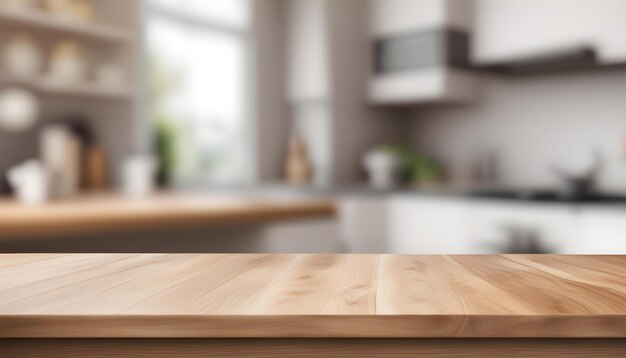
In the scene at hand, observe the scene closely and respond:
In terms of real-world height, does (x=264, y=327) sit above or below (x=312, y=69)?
below

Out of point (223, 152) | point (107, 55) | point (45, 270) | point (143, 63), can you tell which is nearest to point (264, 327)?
point (45, 270)

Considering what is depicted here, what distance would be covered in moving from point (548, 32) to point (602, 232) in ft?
3.84

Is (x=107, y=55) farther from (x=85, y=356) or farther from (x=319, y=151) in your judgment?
(x=85, y=356)

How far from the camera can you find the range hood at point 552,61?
116 inches

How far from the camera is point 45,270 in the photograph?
2.77ft

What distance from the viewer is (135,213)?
5.86 ft

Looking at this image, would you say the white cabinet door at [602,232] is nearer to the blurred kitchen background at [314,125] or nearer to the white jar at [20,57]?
the blurred kitchen background at [314,125]

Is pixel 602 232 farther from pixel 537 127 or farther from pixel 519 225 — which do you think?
pixel 537 127

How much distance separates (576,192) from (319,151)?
5.29 ft

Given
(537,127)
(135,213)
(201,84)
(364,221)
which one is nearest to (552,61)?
(537,127)

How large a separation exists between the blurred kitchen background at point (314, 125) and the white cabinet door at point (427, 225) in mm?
10

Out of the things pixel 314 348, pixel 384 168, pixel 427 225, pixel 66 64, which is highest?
pixel 66 64

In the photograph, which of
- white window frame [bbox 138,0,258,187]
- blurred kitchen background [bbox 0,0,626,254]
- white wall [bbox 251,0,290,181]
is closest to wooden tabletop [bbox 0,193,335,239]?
blurred kitchen background [bbox 0,0,626,254]

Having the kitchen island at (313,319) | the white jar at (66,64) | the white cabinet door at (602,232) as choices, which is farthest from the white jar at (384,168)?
the kitchen island at (313,319)
